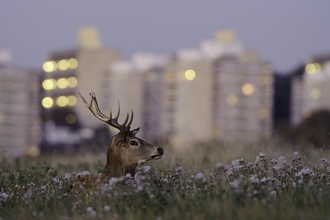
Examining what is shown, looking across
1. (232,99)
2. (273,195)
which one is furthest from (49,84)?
(273,195)

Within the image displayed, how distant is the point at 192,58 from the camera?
97.2 m

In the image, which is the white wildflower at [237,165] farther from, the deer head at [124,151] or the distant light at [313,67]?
the distant light at [313,67]

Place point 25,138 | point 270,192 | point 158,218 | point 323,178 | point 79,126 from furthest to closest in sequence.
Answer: point 79,126, point 25,138, point 323,178, point 270,192, point 158,218

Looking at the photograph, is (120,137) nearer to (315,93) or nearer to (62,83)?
(315,93)

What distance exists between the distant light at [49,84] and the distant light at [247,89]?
141 ft

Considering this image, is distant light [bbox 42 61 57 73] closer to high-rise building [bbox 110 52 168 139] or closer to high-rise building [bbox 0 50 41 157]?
high-rise building [bbox 110 52 168 139]

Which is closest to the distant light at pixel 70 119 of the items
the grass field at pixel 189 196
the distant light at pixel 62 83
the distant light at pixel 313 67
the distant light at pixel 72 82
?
the distant light at pixel 72 82

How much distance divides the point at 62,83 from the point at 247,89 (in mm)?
39726

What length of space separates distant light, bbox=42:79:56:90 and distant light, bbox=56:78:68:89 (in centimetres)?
131

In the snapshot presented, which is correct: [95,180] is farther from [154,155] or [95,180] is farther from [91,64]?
[91,64]

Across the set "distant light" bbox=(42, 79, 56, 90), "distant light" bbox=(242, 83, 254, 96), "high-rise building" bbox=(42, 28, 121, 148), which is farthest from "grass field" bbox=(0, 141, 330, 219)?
"distant light" bbox=(42, 79, 56, 90)

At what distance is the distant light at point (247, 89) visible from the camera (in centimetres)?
10019

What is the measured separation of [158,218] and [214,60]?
87.7 metres

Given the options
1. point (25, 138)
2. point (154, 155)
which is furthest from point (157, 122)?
point (154, 155)
